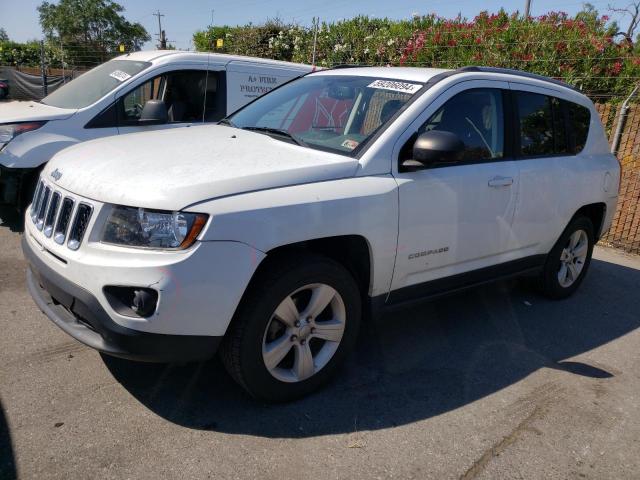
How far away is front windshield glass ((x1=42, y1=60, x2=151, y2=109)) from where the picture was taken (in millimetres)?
5734

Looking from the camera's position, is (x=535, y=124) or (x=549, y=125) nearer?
(x=535, y=124)

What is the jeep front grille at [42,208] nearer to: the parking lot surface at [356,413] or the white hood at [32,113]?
the parking lot surface at [356,413]

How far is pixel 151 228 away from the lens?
2504mm

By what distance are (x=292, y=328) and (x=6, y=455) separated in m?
1.43

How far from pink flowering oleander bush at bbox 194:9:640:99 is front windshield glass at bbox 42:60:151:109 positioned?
574 centimetres

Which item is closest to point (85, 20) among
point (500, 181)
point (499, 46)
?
point (499, 46)

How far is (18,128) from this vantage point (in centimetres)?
525

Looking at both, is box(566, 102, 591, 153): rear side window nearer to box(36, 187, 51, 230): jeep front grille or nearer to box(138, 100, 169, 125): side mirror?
box(138, 100, 169, 125): side mirror

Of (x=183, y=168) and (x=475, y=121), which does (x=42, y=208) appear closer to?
(x=183, y=168)

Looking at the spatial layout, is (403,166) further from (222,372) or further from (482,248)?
Answer: (222,372)

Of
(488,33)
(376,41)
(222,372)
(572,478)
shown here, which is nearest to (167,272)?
(222,372)

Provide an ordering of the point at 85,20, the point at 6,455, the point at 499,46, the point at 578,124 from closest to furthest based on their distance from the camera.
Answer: the point at 6,455, the point at 578,124, the point at 499,46, the point at 85,20

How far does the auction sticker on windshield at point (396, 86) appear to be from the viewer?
3484 millimetres

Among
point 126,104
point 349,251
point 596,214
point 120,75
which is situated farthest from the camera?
point 120,75
